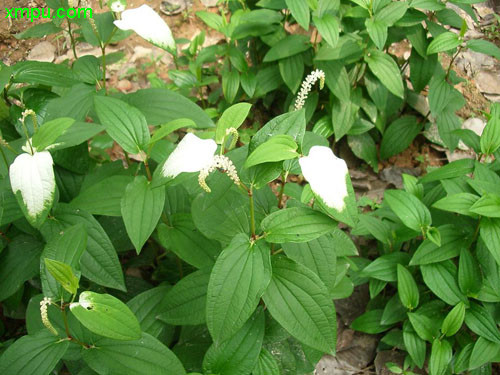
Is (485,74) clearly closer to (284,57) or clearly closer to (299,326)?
(284,57)

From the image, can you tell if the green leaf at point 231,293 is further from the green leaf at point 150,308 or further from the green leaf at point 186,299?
the green leaf at point 150,308

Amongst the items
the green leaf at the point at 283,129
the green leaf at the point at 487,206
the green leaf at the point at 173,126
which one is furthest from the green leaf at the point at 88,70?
the green leaf at the point at 487,206

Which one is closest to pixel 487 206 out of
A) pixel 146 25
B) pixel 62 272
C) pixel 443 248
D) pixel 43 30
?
pixel 443 248

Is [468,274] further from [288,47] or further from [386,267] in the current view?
[288,47]

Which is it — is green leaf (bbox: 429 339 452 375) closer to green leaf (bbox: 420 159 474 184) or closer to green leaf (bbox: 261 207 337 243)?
green leaf (bbox: 420 159 474 184)

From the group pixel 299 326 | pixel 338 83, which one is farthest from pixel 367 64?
pixel 299 326

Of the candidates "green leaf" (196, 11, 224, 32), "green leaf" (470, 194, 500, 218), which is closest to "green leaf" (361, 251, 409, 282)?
"green leaf" (470, 194, 500, 218)

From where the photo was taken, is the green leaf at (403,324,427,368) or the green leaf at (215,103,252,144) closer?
the green leaf at (215,103,252,144)
